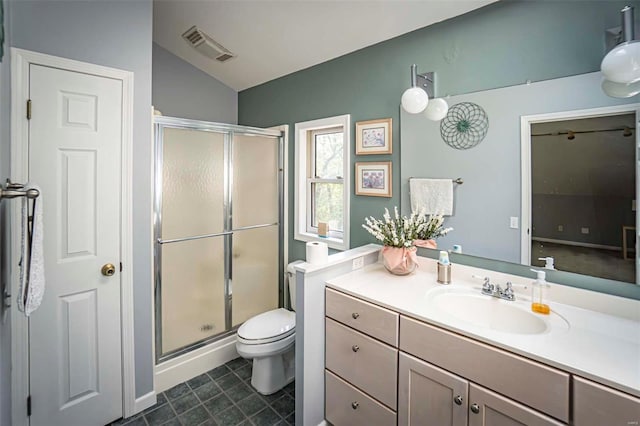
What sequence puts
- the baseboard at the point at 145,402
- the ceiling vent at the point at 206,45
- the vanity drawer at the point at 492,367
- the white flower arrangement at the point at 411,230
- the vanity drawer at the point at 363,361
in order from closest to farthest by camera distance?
the vanity drawer at the point at 492,367 < the vanity drawer at the point at 363,361 < the white flower arrangement at the point at 411,230 < the baseboard at the point at 145,402 < the ceiling vent at the point at 206,45

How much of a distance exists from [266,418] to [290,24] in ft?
8.43

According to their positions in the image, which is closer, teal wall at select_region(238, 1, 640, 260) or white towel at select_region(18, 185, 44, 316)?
white towel at select_region(18, 185, 44, 316)

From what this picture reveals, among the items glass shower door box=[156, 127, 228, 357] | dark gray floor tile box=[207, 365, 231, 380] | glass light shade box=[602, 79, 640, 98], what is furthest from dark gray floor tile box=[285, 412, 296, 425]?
glass light shade box=[602, 79, 640, 98]

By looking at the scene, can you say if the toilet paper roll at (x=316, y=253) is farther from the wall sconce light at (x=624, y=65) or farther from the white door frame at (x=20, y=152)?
the wall sconce light at (x=624, y=65)

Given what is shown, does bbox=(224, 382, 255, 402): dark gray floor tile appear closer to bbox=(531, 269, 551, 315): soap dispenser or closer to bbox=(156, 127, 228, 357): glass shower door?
bbox=(156, 127, 228, 357): glass shower door

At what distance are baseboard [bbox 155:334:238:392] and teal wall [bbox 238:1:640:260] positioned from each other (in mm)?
981

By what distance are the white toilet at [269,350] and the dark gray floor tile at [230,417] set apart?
0.22 meters

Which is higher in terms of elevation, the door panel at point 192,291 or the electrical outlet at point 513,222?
the electrical outlet at point 513,222

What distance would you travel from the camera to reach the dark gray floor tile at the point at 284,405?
1.93 m

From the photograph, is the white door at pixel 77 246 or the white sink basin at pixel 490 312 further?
the white door at pixel 77 246

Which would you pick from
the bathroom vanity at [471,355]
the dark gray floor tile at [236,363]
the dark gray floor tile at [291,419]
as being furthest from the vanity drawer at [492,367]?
the dark gray floor tile at [236,363]

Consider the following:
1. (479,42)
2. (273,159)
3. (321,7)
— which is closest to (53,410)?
(273,159)

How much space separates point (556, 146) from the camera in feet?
4.77

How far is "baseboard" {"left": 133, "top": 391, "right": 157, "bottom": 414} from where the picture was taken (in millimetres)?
1896
